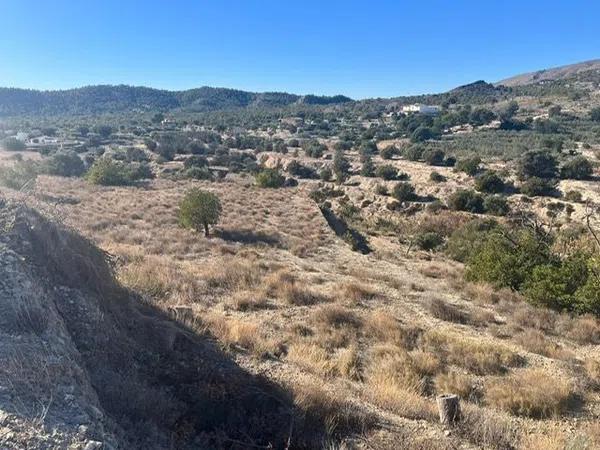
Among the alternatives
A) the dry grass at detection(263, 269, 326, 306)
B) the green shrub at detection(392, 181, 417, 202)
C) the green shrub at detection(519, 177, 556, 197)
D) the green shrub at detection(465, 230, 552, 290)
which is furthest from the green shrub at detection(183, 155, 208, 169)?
the dry grass at detection(263, 269, 326, 306)

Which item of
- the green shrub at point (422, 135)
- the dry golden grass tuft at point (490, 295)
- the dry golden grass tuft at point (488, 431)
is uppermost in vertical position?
the green shrub at point (422, 135)

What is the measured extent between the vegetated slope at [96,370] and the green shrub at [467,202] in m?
30.2

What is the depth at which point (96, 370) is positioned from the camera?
225 inches

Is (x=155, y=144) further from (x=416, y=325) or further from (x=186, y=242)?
(x=416, y=325)

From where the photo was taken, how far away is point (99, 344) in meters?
6.26

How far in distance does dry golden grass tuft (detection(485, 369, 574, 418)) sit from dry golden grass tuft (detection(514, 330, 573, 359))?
74.6 inches

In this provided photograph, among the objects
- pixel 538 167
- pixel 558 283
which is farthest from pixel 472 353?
pixel 538 167

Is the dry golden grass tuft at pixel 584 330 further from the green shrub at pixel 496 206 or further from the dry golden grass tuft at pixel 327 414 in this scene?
the green shrub at pixel 496 206

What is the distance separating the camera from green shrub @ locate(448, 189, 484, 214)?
34875 mm

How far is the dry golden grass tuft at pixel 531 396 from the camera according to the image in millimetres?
8086

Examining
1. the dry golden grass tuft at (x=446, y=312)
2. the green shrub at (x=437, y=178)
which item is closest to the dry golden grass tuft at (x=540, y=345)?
the dry golden grass tuft at (x=446, y=312)

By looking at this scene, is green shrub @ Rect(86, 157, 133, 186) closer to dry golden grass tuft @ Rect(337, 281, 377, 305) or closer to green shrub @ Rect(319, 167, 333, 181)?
green shrub @ Rect(319, 167, 333, 181)

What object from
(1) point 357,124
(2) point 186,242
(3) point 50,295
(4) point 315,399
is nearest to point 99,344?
(3) point 50,295

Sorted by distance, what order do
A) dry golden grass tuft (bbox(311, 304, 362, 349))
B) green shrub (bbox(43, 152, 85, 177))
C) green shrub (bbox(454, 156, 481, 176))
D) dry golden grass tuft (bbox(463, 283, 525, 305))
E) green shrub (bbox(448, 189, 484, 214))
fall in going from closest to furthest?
dry golden grass tuft (bbox(311, 304, 362, 349)), dry golden grass tuft (bbox(463, 283, 525, 305)), green shrub (bbox(448, 189, 484, 214)), green shrub (bbox(454, 156, 481, 176)), green shrub (bbox(43, 152, 85, 177))
